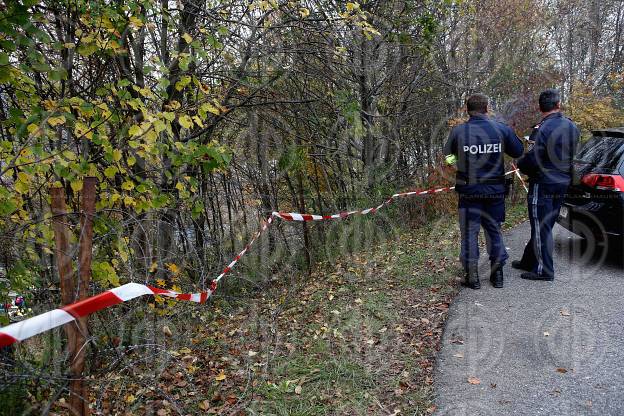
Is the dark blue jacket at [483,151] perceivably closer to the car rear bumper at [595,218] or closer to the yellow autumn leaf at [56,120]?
the car rear bumper at [595,218]

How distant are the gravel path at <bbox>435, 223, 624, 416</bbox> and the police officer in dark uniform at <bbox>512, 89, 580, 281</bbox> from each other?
432 millimetres

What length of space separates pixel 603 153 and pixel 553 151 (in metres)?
1.23

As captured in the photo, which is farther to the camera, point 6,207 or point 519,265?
point 519,265

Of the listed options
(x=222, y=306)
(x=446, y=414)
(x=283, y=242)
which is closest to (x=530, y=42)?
(x=283, y=242)

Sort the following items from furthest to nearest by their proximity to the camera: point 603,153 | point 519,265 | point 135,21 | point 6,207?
point 519,265 < point 603,153 < point 135,21 < point 6,207

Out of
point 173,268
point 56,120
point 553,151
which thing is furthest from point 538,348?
point 56,120

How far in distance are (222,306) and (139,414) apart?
380 cm

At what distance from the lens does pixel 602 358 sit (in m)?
4.00

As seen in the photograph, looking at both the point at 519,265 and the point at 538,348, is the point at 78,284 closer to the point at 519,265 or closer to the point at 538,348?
the point at 538,348

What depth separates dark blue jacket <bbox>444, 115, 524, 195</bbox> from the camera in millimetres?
5340

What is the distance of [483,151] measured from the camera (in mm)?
5348

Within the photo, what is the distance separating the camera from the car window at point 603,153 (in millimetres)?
5902

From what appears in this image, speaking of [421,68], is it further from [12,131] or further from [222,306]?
[12,131]

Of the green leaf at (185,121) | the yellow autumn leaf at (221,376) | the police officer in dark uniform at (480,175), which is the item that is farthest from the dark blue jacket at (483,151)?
the yellow autumn leaf at (221,376)
